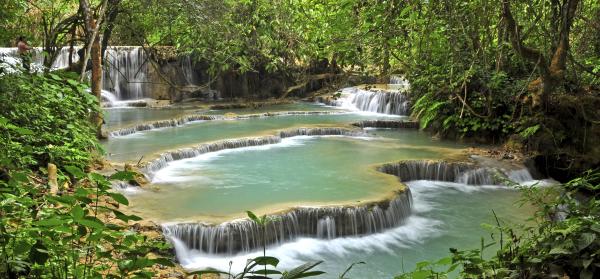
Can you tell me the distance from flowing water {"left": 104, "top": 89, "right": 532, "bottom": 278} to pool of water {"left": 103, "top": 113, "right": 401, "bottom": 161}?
55mm

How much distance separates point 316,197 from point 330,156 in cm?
320

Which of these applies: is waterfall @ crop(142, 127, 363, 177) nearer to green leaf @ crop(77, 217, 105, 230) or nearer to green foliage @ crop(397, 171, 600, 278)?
green foliage @ crop(397, 171, 600, 278)

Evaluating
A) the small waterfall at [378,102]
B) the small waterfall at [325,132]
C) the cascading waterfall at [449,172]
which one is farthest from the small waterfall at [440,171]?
the small waterfall at [378,102]

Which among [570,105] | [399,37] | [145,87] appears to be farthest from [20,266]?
[145,87]

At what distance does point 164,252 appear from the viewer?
5895mm

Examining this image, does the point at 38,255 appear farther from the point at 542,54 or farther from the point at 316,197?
the point at 316,197

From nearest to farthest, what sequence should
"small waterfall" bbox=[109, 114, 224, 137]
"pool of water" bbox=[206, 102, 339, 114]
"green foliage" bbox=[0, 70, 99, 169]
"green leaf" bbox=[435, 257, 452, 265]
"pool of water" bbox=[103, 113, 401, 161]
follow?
"green leaf" bbox=[435, 257, 452, 265], "green foliage" bbox=[0, 70, 99, 169], "pool of water" bbox=[103, 113, 401, 161], "small waterfall" bbox=[109, 114, 224, 137], "pool of water" bbox=[206, 102, 339, 114]

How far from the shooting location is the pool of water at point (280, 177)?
7719 millimetres

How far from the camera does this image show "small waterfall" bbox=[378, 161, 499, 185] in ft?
33.2

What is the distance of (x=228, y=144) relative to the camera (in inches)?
483

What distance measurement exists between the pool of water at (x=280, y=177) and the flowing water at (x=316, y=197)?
0.07 ft

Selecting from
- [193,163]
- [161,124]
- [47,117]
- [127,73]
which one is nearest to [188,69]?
[127,73]

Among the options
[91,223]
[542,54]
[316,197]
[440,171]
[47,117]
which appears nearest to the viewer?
[91,223]

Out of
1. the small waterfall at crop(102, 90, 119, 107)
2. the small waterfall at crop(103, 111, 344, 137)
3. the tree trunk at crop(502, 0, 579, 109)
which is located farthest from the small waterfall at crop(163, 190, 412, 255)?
the small waterfall at crop(102, 90, 119, 107)
